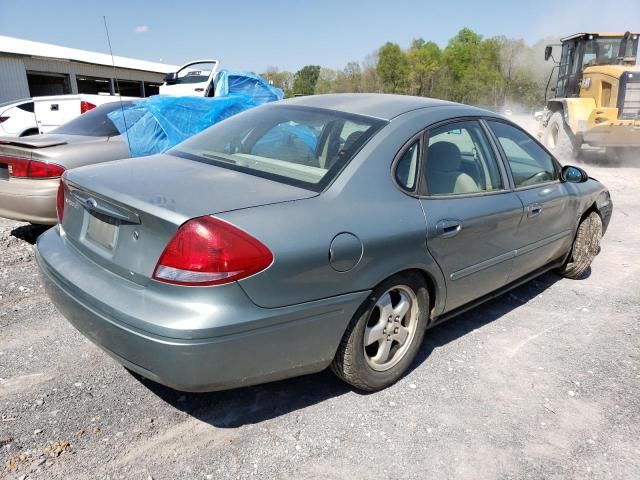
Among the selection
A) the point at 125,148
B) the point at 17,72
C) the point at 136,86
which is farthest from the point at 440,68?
the point at 125,148

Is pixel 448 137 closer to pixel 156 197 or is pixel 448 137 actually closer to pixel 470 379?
pixel 470 379

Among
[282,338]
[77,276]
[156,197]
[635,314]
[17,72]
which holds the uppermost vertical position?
[17,72]

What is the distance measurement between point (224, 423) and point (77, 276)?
3.32 feet

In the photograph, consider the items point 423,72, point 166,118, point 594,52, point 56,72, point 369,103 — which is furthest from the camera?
point 423,72

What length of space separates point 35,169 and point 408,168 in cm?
362

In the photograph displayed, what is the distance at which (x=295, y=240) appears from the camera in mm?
2184

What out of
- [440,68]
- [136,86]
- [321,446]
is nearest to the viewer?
[321,446]

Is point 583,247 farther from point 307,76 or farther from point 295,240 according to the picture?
point 307,76

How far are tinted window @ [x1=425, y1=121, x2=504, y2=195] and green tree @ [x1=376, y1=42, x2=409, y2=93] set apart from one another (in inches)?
1852

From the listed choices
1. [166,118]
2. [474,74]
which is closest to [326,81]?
[474,74]

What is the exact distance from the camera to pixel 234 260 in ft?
6.76

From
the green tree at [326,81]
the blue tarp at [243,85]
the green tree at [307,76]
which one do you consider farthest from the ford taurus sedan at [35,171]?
the green tree at [307,76]

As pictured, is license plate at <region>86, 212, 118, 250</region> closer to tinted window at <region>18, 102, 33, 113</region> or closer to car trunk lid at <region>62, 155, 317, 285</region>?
car trunk lid at <region>62, 155, 317, 285</region>

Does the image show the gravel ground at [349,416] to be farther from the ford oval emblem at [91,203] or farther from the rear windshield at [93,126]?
the rear windshield at [93,126]
